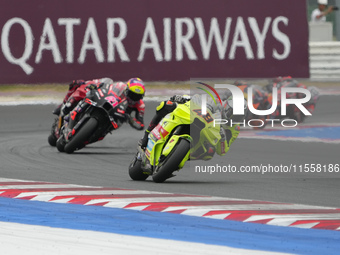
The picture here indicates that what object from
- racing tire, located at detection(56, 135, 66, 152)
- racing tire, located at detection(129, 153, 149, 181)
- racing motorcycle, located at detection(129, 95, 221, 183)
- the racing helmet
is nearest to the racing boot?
racing motorcycle, located at detection(129, 95, 221, 183)

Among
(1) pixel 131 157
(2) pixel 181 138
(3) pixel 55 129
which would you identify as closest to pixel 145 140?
(2) pixel 181 138

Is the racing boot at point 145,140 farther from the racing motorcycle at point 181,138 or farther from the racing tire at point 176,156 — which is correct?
the racing tire at point 176,156

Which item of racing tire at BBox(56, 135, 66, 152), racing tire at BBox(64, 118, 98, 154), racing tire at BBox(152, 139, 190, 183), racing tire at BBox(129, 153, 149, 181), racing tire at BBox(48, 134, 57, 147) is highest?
racing tire at BBox(152, 139, 190, 183)

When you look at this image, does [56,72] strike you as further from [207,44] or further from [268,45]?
[268,45]

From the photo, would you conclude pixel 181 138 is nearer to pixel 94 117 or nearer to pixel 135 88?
pixel 135 88

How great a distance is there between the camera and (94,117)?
13.1 meters

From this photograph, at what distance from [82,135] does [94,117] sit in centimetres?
31

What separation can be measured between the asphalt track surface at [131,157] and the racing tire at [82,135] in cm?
15

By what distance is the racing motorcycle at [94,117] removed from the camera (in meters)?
13.0

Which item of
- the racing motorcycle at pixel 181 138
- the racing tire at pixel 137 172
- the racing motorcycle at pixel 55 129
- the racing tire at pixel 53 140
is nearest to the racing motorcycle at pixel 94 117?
the racing motorcycle at pixel 55 129

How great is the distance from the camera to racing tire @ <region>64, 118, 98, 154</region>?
42.8 ft

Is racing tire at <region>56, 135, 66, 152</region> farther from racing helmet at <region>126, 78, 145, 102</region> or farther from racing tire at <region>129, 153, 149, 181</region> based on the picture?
racing tire at <region>129, 153, 149, 181</region>

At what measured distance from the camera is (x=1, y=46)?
18.9m

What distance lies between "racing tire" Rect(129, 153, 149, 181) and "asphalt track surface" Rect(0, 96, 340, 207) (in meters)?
0.13
